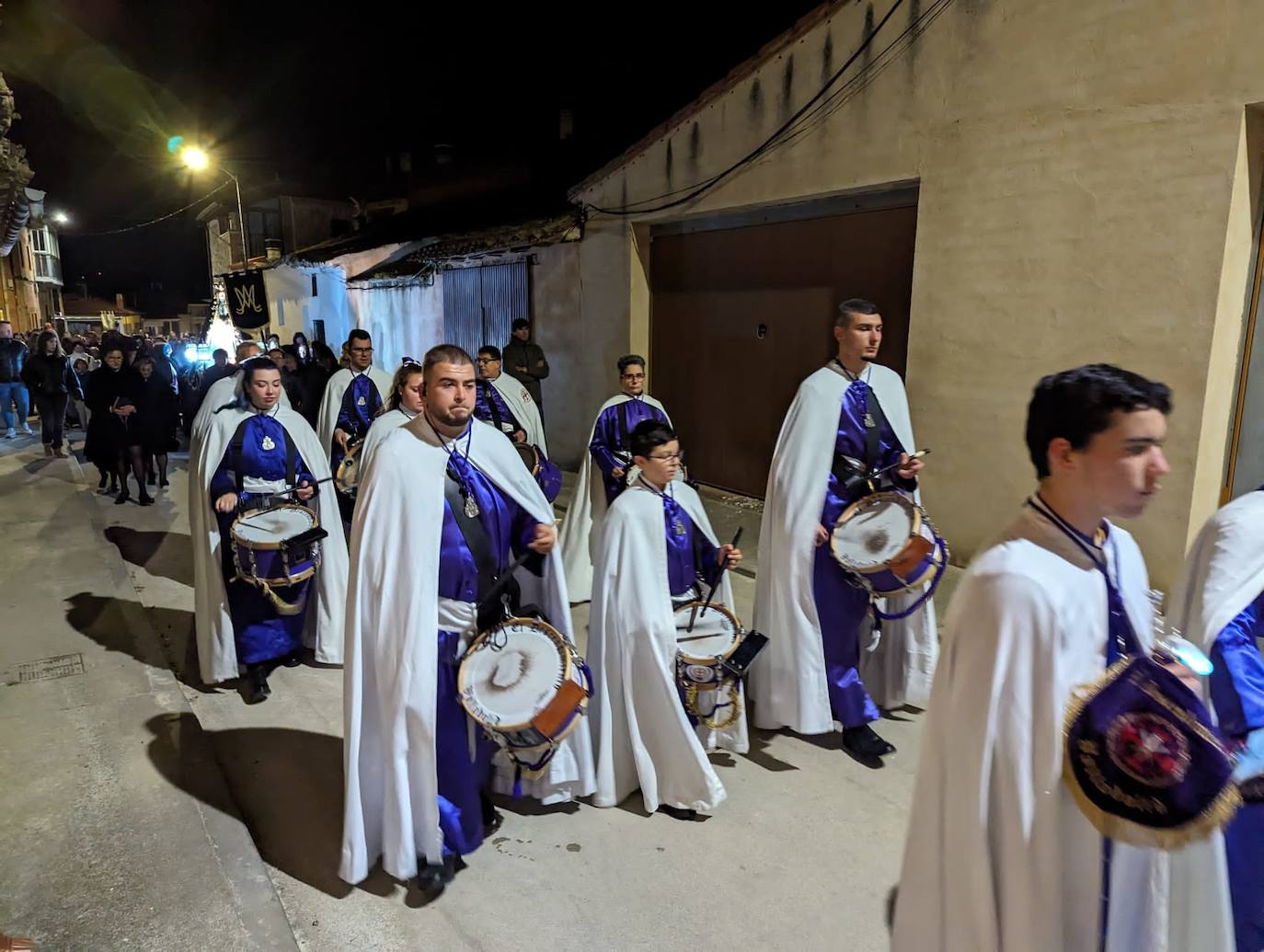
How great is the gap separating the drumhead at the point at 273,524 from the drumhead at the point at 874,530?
Result: 3186 mm

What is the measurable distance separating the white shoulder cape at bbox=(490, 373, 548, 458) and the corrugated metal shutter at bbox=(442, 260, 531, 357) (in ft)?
18.0

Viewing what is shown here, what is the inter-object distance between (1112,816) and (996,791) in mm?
220

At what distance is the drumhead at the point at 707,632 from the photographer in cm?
363

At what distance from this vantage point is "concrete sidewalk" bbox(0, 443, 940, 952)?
295 centimetres

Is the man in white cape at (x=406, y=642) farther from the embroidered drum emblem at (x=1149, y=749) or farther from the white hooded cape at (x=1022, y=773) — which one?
the embroidered drum emblem at (x=1149, y=749)

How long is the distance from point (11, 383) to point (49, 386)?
263 centimetres

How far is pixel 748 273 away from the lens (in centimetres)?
938

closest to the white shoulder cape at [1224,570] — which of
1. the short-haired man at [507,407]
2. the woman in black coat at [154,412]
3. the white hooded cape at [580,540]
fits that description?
the white hooded cape at [580,540]

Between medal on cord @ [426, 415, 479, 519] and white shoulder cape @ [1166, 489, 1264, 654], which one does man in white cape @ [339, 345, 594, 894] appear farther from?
white shoulder cape @ [1166, 489, 1264, 654]

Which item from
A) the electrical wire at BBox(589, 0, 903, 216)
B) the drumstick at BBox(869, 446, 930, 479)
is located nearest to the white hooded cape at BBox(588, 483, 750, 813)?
the drumstick at BBox(869, 446, 930, 479)

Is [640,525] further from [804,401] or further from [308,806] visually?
[308,806]

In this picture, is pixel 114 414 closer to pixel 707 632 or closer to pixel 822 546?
pixel 707 632

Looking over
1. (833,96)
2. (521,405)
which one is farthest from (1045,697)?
(833,96)

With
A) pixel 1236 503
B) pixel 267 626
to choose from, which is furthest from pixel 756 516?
pixel 1236 503
